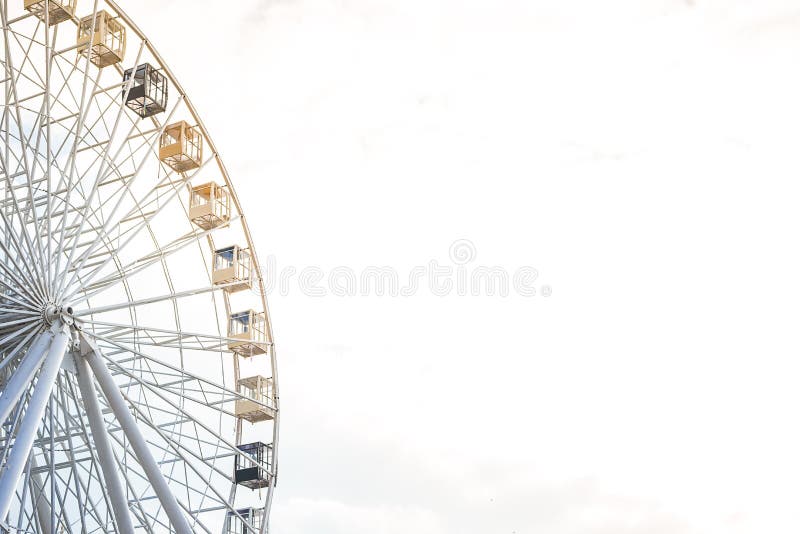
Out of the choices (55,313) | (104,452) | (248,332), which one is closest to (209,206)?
(248,332)

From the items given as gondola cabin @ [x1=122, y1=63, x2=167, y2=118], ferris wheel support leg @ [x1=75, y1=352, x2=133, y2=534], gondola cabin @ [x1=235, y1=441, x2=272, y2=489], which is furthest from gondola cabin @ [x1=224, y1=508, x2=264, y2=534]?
gondola cabin @ [x1=122, y1=63, x2=167, y2=118]

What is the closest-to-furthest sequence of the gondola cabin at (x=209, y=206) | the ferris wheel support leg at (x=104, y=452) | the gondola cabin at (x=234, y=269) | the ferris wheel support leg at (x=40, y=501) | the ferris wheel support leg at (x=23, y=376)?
the ferris wheel support leg at (x=23, y=376), the ferris wheel support leg at (x=104, y=452), the ferris wheel support leg at (x=40, y=501), the gondola cabin at (x=209, y=206), the gondola cabin at (x=234, y=269)

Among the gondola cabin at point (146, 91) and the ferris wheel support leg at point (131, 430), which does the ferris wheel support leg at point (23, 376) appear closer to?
the ferris wheel support leg at point (131, 430)

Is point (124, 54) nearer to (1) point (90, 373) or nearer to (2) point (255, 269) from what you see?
(2) point (255, 269)

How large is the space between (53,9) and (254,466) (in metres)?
11.0

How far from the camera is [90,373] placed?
19750 mm

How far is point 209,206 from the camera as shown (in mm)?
25672

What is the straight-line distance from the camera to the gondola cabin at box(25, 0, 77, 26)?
23.2 metres

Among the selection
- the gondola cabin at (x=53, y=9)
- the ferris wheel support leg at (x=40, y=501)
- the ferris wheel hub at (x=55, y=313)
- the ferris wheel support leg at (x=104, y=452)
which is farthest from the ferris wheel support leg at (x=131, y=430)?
the gondola cabin at (x=53, y=9)

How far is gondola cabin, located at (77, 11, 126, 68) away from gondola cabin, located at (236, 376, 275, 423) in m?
8.07

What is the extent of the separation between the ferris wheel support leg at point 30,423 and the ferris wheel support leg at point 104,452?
0.83m

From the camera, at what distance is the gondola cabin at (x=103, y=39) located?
2350cm

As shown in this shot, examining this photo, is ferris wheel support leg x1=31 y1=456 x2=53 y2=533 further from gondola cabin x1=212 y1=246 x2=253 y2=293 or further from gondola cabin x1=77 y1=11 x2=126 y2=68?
gondola cabin x1=77 y1=11 x2=126 y2=68

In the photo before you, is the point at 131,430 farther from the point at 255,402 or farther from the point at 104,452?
the point at 255,402
